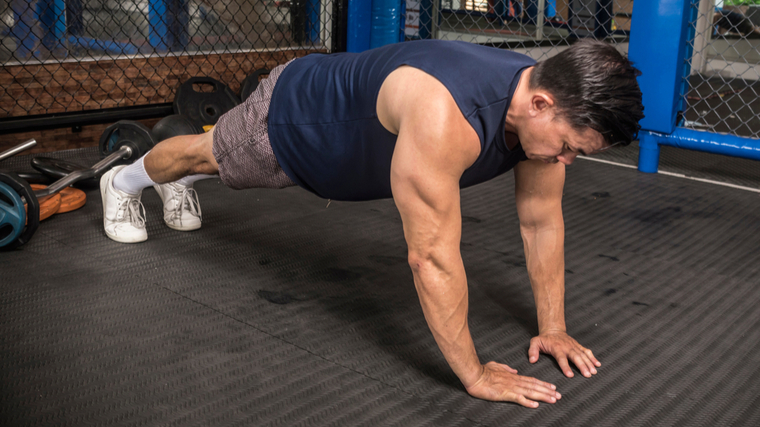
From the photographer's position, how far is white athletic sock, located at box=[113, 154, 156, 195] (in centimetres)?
156

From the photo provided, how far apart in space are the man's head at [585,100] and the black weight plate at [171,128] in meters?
1.74

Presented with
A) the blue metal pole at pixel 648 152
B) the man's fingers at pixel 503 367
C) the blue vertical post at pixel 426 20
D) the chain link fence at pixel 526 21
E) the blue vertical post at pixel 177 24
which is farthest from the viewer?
the chain link fence at pixel 526 21

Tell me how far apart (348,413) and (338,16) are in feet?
8.12

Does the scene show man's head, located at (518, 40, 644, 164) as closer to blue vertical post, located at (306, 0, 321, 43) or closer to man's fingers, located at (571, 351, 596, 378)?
man's fingers, located at (571, 351, 596, 378)

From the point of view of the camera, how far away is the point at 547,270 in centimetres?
120

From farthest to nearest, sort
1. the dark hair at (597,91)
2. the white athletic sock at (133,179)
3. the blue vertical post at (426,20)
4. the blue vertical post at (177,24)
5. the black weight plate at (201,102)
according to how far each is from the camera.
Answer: the blue vertical post at (426,20) → the blue vertical post at (177,24) → the black weight plate at (201,102) → the white athletic sock at (133,179) → the dark hair at (597,91)

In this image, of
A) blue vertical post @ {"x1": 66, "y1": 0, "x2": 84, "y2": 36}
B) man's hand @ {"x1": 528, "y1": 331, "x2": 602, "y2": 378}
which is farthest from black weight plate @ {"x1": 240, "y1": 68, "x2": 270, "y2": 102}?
man's hand @ {"x1": 528, "y1": 331, "x2": 602, "y2": 378}

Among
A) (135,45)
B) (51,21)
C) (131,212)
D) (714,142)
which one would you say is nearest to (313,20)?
(135,45)

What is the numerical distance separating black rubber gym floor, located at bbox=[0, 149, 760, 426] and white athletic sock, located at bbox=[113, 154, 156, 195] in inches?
6.6

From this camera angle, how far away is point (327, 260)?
1628 mm

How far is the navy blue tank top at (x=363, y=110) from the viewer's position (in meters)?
0.94

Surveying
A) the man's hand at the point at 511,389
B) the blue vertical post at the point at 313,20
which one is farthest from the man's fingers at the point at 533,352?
the blue vertical post at the point at 313,20

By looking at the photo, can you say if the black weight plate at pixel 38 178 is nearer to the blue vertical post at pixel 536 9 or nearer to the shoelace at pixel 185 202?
the shoelace at pixel 185 202

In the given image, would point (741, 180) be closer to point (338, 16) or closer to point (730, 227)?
point (730, 227)
